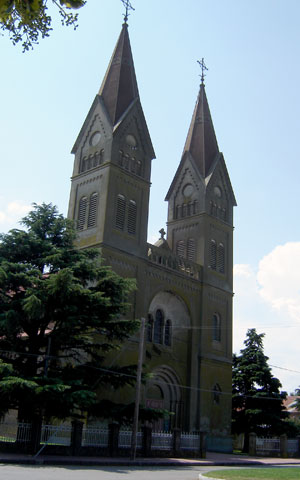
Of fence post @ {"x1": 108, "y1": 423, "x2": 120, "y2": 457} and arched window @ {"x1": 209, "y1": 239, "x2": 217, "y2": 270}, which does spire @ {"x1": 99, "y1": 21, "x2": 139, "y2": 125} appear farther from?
fence post @ {"x1": 108, "y1": 423, "x2": 120, "y2": 457}

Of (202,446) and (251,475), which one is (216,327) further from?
(251,475)

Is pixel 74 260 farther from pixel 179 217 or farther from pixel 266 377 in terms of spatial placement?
pixel 266 377

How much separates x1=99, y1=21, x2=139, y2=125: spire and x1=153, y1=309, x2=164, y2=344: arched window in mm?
13379

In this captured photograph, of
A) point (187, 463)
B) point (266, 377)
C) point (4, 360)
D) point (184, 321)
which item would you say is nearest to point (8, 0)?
point (4, 360)

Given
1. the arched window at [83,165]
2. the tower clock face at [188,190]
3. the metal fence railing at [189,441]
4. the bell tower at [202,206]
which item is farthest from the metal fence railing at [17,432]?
the tower clock face at [188,190]

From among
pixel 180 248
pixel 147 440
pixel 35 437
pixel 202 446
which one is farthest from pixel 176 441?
pixel 180 248

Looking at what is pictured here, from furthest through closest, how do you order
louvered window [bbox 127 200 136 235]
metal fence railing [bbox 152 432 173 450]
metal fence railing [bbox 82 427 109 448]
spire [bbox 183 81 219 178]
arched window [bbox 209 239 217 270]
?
spire [bbox 183 81 219 178] → arched window [bbox 209 239 217 270] → louvered window [bbox 127 200 136 235] → metal fence railing [bbox 152 432 173 450] → metal fence railing [bbox 82 427 109 448]

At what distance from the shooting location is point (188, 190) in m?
43.6

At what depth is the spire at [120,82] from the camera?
124 feet

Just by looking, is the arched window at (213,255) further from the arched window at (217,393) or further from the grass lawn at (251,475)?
the grass lawn at (251,475)

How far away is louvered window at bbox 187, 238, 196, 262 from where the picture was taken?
41.3 meters

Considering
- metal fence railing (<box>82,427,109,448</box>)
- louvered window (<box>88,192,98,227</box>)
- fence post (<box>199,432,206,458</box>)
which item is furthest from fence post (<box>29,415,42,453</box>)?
louvered window (<box>88,192,98,227</box>)

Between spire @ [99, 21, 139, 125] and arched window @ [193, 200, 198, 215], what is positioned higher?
spire @ [99, 21, 139, 125]

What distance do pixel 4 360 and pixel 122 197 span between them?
15256 millimetres
